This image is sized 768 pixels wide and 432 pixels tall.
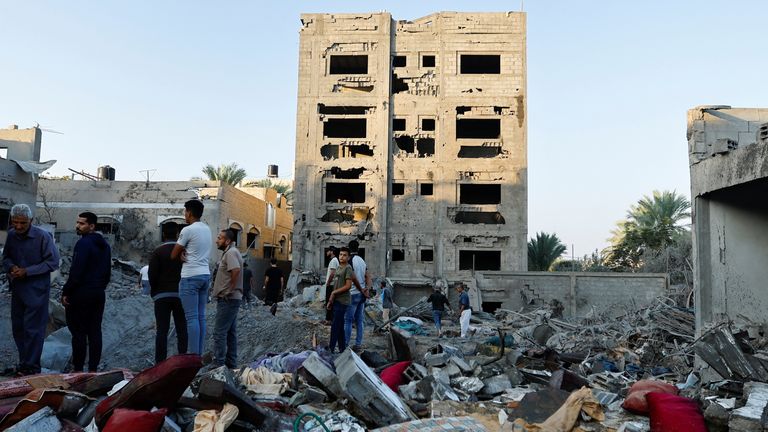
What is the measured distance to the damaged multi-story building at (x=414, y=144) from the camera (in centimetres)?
2986

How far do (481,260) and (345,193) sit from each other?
348 inches

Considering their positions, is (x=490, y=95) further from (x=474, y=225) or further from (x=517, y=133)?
(x=474, y=225)

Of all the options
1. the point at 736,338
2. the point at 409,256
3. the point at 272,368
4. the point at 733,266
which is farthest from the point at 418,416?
the point at 409,256

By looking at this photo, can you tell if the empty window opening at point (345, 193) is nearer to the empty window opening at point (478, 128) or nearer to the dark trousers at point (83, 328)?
the empty window opening at point (478, 128)

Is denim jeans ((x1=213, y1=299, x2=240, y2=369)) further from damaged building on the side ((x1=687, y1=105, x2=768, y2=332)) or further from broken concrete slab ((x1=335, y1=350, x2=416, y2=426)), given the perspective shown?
damaged building on the side ((x1=687, y1=105, x2=768, y2=332))

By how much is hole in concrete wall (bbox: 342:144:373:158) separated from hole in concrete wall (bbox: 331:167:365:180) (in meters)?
0.91

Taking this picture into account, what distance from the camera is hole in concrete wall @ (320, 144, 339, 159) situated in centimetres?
3130

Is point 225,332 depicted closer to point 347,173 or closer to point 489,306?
point 489,306

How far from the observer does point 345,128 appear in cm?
3369

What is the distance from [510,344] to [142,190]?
23383mm

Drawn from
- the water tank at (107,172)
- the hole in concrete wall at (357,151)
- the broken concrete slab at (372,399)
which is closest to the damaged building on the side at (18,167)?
the water tank at (107,172)

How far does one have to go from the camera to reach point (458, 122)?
32.6m

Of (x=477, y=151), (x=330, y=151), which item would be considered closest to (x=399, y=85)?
(x=330, y=151)

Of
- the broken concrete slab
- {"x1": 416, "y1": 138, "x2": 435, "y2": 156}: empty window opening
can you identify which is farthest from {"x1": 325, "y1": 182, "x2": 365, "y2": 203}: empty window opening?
the broken concrete slab
